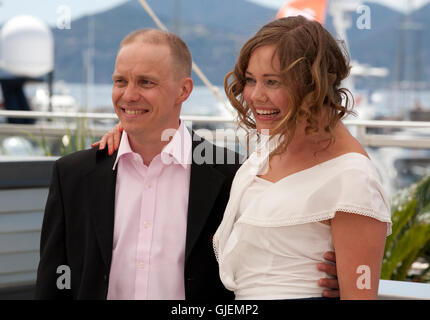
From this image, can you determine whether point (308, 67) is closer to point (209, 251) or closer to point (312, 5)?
point (209, 251)

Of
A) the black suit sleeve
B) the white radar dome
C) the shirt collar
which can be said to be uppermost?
the white radar dome

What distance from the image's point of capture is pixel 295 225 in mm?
1536

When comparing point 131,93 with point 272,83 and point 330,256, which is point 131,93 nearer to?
point 272,83

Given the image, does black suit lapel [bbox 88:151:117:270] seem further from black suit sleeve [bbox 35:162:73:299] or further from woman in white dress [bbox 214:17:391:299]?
woman in white dress [bbox 214:17:391:299]

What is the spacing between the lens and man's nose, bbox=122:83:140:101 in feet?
5.93

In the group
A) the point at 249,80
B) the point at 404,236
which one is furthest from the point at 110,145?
the point at 404,236

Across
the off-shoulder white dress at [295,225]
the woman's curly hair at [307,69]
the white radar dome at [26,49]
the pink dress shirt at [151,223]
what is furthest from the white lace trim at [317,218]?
the white radar dome at [26,49]

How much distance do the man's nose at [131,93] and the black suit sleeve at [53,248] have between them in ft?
1.06

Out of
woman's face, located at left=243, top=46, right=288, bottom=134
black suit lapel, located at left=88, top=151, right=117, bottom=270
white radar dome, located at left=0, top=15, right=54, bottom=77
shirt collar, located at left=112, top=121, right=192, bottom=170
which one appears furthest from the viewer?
white radar dome, located at left=0, top=15, right=54, bottom=77

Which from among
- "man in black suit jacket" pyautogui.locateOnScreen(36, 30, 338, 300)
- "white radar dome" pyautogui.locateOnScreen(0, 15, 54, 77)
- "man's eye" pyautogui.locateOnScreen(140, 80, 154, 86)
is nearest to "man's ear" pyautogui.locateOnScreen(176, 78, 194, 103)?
"man in black suit jacket" pyautogui.locateOnScreen(36, 30, 338, 300)

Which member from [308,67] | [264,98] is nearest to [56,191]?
[264,98]

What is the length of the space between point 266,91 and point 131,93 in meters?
0.45

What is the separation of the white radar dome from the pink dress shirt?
646 centimetres

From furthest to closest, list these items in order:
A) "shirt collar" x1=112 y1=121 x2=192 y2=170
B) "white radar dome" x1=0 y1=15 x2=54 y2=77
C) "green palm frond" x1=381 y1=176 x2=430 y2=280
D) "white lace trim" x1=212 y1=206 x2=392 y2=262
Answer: "white radar dome" x1=0 y1=15 x2=54 y2=77, "green palm frond" x1=381 y1=176 x2=430 y2=280, "shirt collar" x1=112 y1=121 x2=192 y2=170, "white lace trim" x1=212 y1=206 x2=392 y2=262
